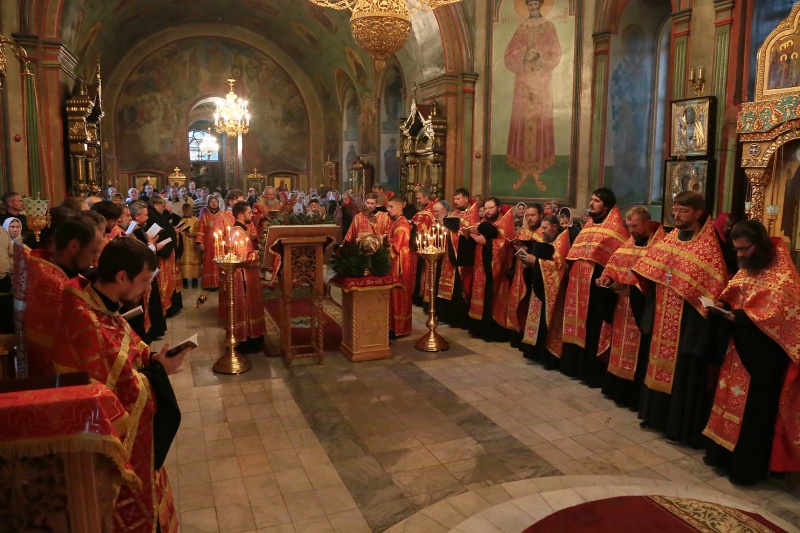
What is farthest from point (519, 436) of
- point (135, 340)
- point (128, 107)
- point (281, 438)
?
point (128, 107)

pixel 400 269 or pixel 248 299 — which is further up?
pixel 400 269

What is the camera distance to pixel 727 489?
4.22 meters

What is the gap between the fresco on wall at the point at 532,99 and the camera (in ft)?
41.4

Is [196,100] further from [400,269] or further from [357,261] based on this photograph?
[357,261]

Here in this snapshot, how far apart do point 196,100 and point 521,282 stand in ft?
61.9

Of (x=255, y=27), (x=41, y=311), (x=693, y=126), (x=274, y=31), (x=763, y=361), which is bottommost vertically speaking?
(x=763, y=361)

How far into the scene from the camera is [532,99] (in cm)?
1314

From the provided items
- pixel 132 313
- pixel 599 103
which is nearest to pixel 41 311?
pixel 132 313

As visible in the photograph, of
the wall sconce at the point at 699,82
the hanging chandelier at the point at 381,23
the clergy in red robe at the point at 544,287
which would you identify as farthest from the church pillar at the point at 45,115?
the wall sconce at the point at 699,82

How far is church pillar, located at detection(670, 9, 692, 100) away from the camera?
952cm

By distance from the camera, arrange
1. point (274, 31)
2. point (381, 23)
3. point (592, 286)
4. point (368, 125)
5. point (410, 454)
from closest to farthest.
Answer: point (410, 454) < point (592, 286) < point (381, 23) < point (368, 125) < point (274, 31)

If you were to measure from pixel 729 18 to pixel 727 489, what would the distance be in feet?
24.2

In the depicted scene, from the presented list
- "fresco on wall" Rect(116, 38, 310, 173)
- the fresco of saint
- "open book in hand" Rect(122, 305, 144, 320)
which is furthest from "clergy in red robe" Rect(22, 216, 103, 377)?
"fresco on wall" Rect(116, 38, 310, 173)

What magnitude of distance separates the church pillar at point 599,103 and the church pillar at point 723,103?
2.90 m
